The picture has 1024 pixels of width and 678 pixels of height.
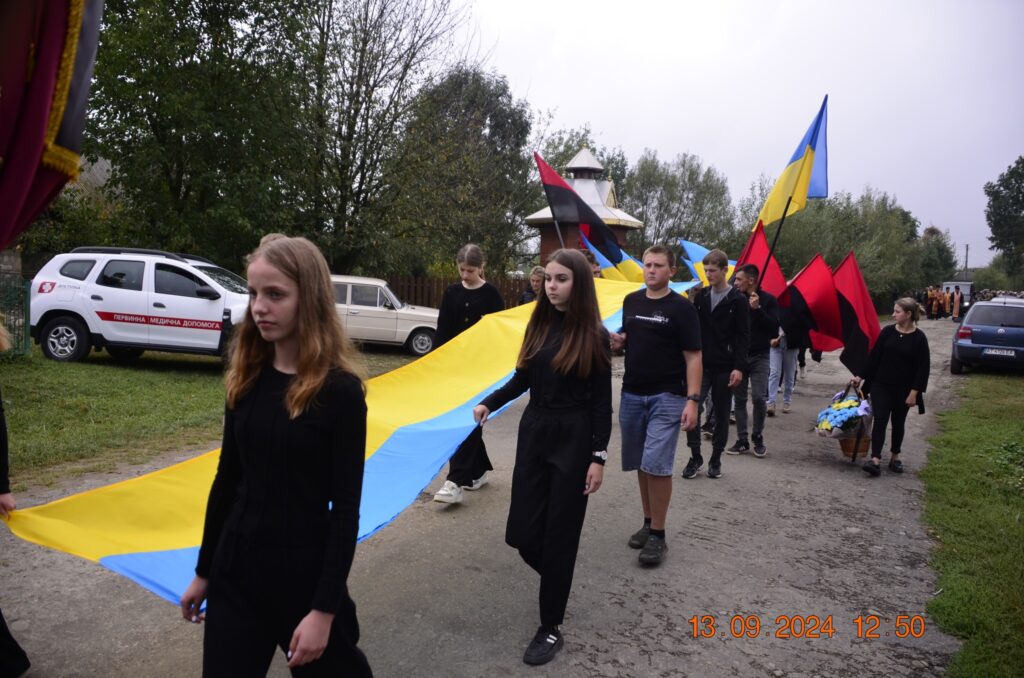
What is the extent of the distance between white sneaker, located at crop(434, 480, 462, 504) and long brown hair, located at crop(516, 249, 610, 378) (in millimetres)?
2394

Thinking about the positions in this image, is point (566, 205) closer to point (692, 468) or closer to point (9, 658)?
point (692, 468)

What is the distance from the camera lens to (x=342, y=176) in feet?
60.8

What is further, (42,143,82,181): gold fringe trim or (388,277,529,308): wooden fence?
(388,277,529,308): wooden fence

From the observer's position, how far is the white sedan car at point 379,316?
16.9m

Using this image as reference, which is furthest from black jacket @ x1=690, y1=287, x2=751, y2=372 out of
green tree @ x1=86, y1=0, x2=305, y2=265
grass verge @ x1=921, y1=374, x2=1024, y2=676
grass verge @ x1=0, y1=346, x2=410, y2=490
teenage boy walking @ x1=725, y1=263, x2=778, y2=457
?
green tree @ x1=86, y1=0, x2=305, y2=265

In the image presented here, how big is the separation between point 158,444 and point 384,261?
39.6 feet

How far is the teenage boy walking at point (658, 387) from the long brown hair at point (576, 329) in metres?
1.01

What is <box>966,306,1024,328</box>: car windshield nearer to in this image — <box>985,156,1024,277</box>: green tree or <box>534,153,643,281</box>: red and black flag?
<box>534,153,643,281</box>: red and black flag

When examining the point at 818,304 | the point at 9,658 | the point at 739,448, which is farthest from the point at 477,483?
the point at 818,304

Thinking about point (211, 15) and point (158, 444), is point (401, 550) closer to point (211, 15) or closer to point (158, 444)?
point (158, 444)

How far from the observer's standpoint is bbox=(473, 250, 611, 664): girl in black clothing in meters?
3.69

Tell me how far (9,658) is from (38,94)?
9.24 feet

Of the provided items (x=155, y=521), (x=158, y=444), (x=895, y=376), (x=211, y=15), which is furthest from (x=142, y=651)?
(x=211, y=15)

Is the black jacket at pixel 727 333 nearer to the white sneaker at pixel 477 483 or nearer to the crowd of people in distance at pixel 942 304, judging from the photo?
the white sneaker at pixel 477 483
